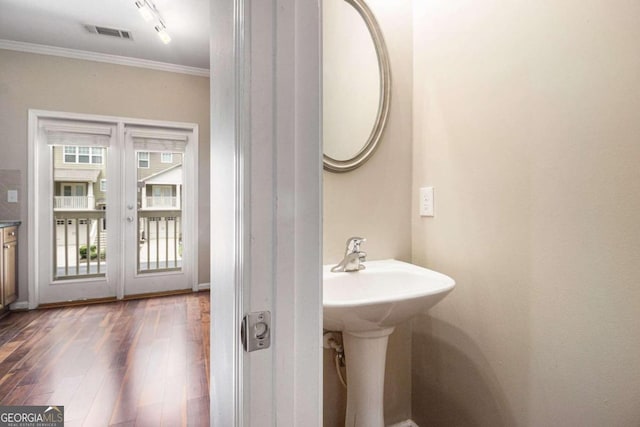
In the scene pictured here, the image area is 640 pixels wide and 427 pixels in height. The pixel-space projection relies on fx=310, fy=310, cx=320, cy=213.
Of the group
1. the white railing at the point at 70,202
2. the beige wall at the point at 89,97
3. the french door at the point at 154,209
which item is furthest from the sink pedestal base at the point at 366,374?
the white railing at the point at 70,202

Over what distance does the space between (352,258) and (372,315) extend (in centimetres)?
31

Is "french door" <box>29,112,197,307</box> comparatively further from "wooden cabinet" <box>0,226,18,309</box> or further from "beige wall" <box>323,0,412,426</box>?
"beige wall" <box>323,0,412,426</box>

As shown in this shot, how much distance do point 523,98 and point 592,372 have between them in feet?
2.73

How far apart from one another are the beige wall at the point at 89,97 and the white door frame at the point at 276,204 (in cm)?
352

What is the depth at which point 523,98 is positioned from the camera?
3.31ft

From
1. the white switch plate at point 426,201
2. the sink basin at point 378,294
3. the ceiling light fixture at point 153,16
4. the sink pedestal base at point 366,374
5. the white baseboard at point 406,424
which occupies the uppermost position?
the ceiling light fixture at point 153,16

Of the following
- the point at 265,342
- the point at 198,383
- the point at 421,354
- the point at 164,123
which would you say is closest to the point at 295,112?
the point at 265,342

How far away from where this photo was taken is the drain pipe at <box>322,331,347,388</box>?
4.05ft

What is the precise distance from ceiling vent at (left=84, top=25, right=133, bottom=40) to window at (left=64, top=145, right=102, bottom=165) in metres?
1.16

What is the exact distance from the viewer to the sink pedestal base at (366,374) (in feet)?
3.54

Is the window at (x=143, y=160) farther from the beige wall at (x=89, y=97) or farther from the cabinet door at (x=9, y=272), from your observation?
the cabinet door at (x=9, y=272)

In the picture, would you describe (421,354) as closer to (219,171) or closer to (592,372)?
(592,372)

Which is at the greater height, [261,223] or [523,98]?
[523,98]

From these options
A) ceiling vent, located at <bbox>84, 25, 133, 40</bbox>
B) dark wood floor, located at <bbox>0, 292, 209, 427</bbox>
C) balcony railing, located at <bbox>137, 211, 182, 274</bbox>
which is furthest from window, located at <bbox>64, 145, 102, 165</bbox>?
dark wood floor, located at <bbox>0, 292, 209, 427</bbox>
